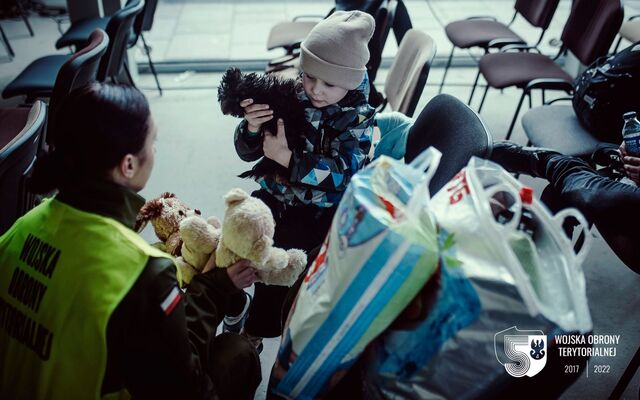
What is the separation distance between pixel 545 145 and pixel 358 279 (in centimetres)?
164

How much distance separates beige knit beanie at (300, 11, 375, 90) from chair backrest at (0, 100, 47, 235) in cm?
84

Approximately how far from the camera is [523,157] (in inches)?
71.0

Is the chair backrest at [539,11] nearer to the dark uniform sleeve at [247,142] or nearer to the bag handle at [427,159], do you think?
the dark uniform sleeve at [247,142]

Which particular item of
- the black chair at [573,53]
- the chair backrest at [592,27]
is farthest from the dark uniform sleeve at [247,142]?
the chair backrest at [592,27]

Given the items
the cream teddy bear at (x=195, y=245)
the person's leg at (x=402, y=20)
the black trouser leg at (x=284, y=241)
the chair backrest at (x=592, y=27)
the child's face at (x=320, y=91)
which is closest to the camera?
the cream teddy bear at (x=195, y=245)

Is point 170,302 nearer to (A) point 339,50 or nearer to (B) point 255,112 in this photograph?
(B) point 255,112

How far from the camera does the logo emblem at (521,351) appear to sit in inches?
30.1

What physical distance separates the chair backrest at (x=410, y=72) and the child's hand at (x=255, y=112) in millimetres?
686

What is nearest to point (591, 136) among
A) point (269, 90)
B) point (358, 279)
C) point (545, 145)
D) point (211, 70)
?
point (545, 145)

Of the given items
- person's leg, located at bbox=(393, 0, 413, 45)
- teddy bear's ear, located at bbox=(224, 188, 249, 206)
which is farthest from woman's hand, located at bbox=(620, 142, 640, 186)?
person's leg, located at bbox=(393, 0, 413, 45)

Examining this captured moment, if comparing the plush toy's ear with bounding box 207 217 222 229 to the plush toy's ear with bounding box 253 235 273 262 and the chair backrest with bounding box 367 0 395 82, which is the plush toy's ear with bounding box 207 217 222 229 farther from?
the chair backrest with bounding box 367 0 395 82

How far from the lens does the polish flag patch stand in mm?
849

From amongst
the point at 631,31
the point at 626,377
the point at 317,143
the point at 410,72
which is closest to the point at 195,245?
the point at 317,143

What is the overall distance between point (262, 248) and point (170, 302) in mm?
313
